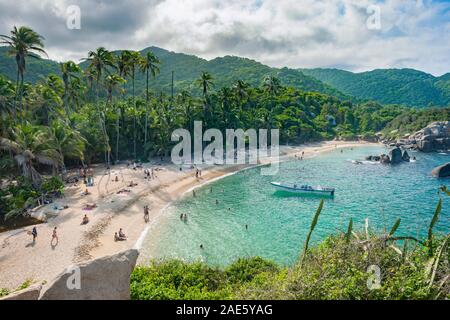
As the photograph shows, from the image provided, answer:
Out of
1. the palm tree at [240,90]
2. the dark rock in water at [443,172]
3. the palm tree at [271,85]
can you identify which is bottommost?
the dark rock in water at [443,172]

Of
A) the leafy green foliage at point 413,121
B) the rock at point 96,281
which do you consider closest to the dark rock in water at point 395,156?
the leafy green foliage at point 413,121

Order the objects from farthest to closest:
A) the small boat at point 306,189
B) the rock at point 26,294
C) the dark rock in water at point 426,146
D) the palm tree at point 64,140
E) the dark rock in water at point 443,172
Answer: the dark rock in water at point 426,146 < the dark rock in water at point 443,172 < the small boat at point 306,189 < the palm tree at point 64,140 < the rock at point 26,294

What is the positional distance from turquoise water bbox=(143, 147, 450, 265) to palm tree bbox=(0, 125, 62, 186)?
14630 mm

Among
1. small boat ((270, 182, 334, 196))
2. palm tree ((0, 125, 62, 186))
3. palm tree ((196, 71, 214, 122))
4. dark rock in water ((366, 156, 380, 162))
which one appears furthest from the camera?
dark rock in water ((366, 156, 380, 162))

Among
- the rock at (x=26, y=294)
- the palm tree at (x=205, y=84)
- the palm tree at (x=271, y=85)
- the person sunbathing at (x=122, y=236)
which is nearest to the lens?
the rock at (x=26, y=294)

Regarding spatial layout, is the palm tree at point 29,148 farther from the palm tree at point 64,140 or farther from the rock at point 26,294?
the rock at point 26,294

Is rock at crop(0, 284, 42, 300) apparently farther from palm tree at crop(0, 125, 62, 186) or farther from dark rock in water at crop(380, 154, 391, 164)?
dark rock in water at crop(380, 154, 391, 164)

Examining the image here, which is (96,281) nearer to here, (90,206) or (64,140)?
(90,206)

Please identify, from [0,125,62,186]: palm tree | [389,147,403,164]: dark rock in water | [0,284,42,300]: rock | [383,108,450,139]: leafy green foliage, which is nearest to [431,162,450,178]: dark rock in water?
[389,147,403,164]: dark rock in water

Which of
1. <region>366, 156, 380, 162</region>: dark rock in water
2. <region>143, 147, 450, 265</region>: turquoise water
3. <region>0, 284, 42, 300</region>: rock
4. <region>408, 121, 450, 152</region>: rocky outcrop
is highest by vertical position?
<region>408, 121, 450, 152</region>: rocky outcrop

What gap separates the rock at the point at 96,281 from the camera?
948 centimetres

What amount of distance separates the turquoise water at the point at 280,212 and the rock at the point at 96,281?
48.0 ft

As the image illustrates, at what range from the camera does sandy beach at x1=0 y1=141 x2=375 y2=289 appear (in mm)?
22312

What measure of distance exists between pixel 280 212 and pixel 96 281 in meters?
28.7
